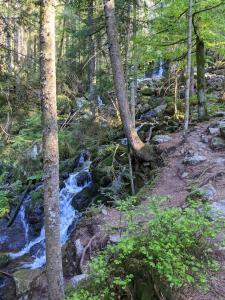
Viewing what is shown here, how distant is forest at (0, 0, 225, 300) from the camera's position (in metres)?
4.17

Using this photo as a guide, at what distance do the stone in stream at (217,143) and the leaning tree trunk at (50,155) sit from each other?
624cm

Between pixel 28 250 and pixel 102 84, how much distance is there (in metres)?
7.79

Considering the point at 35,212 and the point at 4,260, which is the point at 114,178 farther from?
the point at 4,260

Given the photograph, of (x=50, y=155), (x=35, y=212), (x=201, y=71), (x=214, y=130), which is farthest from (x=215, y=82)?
(x=50, y=155)

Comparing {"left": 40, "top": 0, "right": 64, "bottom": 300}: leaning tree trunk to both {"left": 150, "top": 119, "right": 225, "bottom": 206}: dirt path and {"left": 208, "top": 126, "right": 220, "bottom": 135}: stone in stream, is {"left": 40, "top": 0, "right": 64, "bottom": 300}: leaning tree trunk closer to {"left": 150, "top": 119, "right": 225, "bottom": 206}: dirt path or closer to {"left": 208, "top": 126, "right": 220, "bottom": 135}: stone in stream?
{"left": 150, "top": 119, "right": 225, "bottom": 206}: dirt path

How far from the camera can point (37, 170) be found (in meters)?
11.9

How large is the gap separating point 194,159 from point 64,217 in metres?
4.43

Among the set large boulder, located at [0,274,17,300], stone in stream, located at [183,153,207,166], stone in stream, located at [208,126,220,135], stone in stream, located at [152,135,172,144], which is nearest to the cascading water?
large boulder, located at [0,274,17,300]

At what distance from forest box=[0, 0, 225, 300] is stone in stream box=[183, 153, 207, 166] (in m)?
0.04

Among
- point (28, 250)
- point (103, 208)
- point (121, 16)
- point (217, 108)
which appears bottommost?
point (28, 250)

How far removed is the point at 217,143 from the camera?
978 cm

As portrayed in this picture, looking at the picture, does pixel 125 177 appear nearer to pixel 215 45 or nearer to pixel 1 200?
pixel 1 200

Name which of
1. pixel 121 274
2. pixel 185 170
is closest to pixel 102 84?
pixel 185 170

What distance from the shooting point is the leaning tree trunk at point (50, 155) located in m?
4.75
